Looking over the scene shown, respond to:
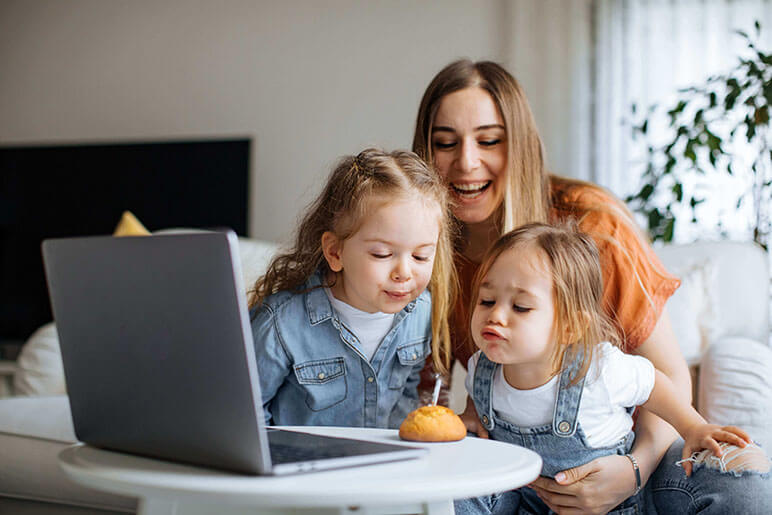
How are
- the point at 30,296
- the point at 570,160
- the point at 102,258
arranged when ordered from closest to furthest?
the point at 102,258
the point at 570,160
the point at 30,296

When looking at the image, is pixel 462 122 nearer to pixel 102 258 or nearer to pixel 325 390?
pixel 325 390

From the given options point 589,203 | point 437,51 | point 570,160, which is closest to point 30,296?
point 437,51

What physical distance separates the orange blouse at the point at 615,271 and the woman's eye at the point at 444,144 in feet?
0.73

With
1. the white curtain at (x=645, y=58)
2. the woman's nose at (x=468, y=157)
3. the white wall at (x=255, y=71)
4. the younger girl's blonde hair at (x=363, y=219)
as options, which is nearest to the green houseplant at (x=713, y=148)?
the white curtain at (x=645, y=58)

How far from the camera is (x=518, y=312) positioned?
1178 millimetres

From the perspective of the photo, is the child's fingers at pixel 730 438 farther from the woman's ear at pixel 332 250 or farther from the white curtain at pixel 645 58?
the white curtain at pixel 645 58

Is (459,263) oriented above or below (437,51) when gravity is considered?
below

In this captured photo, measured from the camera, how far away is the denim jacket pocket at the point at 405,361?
142cm

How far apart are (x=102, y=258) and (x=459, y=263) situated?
93 cm

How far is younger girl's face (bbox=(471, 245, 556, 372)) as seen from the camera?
116 cm

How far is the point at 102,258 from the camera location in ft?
2.69

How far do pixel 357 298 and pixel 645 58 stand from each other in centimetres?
230

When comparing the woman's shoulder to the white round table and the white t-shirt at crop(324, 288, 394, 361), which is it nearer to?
the white t-shirt at crop(324, 288, 394, 361)

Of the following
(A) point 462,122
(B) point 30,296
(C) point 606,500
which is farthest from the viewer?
(B) point 30,296
